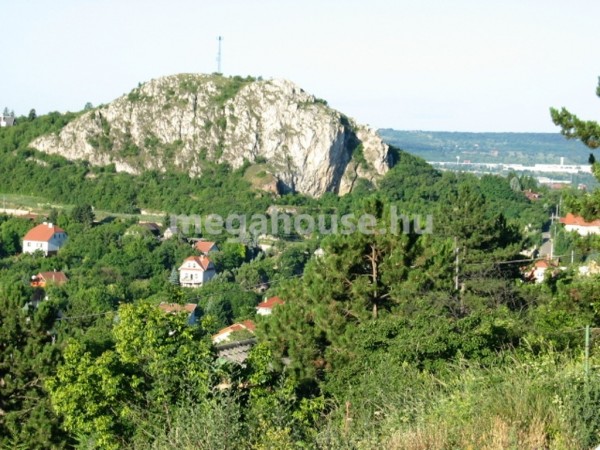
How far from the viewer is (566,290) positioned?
12.9 meters

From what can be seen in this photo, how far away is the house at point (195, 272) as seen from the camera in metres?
49.9

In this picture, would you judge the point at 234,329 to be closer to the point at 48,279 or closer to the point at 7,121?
the point at 48,279

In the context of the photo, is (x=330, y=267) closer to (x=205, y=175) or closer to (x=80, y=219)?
(x=80, y=219)

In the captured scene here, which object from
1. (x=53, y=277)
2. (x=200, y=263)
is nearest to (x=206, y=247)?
(x=200, y=263)

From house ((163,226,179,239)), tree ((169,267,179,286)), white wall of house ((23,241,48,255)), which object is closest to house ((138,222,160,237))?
house ((163,226,179,239))

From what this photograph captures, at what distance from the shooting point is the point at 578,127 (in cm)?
1206

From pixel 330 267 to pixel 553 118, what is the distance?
14.6 feet

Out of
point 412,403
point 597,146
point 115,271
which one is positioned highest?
point 597,146

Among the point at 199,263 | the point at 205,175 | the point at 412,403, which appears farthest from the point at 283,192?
the point at 412,403

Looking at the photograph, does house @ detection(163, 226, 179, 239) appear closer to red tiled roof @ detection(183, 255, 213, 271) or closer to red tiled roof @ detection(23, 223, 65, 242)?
red tiled roof @ detection(23, 223, 65, 242)

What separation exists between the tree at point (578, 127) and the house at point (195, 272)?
3828 cm

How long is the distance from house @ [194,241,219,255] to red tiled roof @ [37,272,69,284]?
9.42m

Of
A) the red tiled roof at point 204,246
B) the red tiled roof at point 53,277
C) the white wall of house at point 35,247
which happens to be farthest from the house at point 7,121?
the red tiled roof at point 53,277

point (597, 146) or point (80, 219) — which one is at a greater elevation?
point (597, 146)
